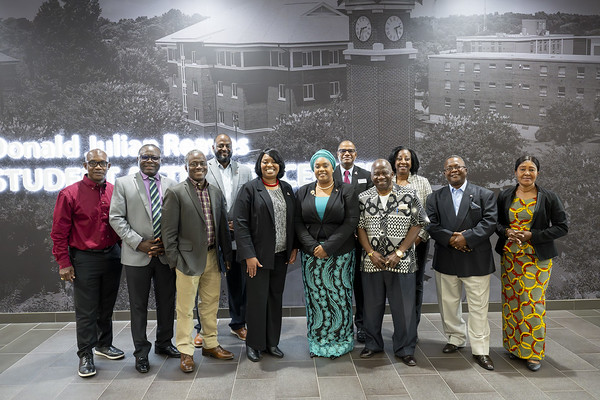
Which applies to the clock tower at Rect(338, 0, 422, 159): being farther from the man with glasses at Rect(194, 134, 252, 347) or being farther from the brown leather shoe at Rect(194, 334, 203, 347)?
the brown leather shoe at Rect(194, 334, 203, 347)

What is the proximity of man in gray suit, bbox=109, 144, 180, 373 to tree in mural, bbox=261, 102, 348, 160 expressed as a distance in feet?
5.25

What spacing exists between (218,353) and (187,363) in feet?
0.96

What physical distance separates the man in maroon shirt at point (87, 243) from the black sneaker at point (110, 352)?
22 centimetres

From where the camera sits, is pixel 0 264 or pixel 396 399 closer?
pixel 396 399

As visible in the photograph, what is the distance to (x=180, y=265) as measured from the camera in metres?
3.83

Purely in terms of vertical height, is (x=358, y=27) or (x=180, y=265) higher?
(x=358, y=27)

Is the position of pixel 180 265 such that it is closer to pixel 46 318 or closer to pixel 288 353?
pixel 288 353

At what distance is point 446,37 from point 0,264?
500 centimetres

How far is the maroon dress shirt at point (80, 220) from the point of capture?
Result: 3818 millimetres

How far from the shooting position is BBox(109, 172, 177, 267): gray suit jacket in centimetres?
383

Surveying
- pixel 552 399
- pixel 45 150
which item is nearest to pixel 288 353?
pixel 552 399

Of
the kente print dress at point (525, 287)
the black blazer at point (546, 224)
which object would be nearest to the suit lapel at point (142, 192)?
the kente print dress at point (525, 287)

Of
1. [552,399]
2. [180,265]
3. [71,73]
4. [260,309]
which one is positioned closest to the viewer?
[552,399]

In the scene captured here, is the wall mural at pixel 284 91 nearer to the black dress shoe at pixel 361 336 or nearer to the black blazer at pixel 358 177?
the black blazer at pixel 358 177
